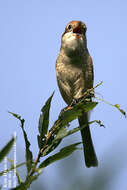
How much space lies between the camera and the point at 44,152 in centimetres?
91

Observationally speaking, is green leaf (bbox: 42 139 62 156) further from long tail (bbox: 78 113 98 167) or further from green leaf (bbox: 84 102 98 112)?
long tail (bbox: 78 113 98 167)

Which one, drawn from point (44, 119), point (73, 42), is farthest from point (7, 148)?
point (73, 42)

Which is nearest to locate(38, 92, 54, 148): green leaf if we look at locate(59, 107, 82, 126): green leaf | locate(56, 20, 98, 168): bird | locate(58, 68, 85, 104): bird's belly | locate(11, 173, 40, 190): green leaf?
locate(59, 107, 82, 126): green leaf

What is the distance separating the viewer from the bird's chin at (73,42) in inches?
98.5

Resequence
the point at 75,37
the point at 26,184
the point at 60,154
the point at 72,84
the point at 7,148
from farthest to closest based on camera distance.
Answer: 1. the point at 72,84
2. the point at 75,37
3. the point at 60,154
4. the point at 26,184
5. the point at 7,148

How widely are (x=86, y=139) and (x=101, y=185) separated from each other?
2.06 m

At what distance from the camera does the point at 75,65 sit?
8.53ft

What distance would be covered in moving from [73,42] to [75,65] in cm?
21

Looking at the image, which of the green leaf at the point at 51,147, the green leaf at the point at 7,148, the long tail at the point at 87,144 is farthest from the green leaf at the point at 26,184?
the long tail at the point at 87,144

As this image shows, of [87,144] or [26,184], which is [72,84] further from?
[26,184]

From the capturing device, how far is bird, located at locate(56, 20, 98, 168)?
8.38 ft

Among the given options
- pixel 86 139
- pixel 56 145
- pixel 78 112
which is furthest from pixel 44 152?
pixel 86 139

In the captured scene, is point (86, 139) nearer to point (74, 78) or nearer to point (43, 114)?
point (74, 78)

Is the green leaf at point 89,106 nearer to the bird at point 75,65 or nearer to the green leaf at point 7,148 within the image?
the green leaf at point 7,148
